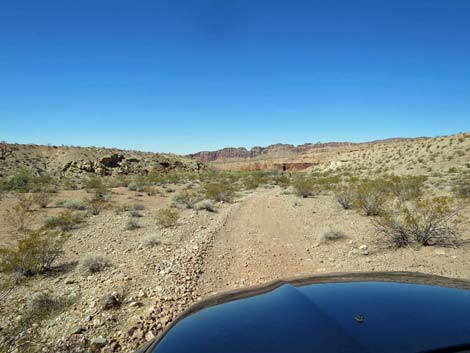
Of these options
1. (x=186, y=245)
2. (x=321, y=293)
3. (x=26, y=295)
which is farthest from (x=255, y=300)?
(x=186, y=245)

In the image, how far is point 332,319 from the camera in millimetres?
2264

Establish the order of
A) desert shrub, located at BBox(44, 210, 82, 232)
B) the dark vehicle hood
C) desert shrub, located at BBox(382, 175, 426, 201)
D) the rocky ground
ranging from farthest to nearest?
desert shrub, located at BBox(382, 175, 426, 201)
desert shrub, located at BBox(44, 210, 82, 232)
the rocky ground
the dark vehicle hood

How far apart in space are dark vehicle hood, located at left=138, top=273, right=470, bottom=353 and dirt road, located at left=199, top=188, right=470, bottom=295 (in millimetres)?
3755

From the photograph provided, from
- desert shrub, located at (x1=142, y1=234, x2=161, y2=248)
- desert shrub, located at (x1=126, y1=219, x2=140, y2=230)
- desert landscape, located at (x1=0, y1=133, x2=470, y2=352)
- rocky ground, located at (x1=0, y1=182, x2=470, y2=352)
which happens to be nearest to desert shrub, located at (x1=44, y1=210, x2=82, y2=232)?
desert landscape, located at (x1=0, y1=133, x2=470, y2=352)

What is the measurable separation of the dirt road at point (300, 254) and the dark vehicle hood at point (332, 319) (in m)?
3.75

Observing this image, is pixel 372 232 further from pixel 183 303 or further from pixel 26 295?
pixel 26 295

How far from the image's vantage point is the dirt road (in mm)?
6863

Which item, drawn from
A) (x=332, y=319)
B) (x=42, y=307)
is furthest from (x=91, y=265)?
(x=332, y=319)

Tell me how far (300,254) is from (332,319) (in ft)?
21.6

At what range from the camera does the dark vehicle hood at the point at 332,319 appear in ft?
6.42

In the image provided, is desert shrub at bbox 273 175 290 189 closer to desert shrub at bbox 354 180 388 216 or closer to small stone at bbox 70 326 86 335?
desert shrub at bbox 354 180 388 216

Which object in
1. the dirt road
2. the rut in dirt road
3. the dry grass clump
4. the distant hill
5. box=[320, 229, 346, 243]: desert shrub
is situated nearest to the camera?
the dry grass clump

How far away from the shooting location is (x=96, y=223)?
13.8 meters

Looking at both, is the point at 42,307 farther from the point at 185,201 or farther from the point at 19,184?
the point at 19,184
